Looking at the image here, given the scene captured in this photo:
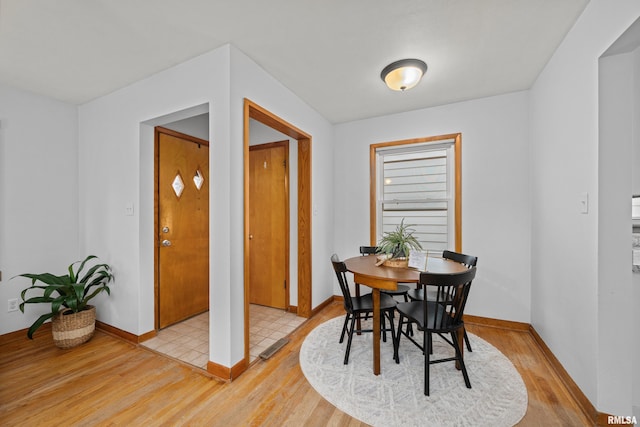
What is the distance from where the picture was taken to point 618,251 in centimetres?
149

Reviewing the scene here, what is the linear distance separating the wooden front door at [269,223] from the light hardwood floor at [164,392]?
1.16m

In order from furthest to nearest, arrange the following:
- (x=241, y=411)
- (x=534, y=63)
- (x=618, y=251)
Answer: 1. (x=534, y=63)
2. (x=241, y=411)
3. (x=618, y=251)

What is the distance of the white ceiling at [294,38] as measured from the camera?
1.65m

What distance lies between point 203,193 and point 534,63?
3.72 m

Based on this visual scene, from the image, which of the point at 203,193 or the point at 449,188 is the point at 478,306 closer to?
the point at 449,188

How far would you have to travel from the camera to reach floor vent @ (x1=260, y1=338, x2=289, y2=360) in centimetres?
227

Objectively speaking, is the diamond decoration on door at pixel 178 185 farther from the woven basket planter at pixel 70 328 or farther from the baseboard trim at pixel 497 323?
the baseboard trim at pixel 497 323

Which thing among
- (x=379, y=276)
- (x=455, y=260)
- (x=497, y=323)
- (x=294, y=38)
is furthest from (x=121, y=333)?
(x=497, y=323)

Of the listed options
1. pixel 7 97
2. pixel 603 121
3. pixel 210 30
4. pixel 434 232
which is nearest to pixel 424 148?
pixel 434 232

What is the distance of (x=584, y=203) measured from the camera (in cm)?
166

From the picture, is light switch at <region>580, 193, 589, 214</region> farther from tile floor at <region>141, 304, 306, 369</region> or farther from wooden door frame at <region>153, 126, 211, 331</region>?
wooden door frame at <region>153, 126, 211, 331</region>

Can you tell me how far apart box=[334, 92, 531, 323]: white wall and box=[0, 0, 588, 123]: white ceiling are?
36 centimetres

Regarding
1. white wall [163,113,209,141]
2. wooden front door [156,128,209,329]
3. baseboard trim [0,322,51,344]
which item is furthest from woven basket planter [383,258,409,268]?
baseboard trim [0,322,51,344]

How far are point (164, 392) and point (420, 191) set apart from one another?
10.8 feet
